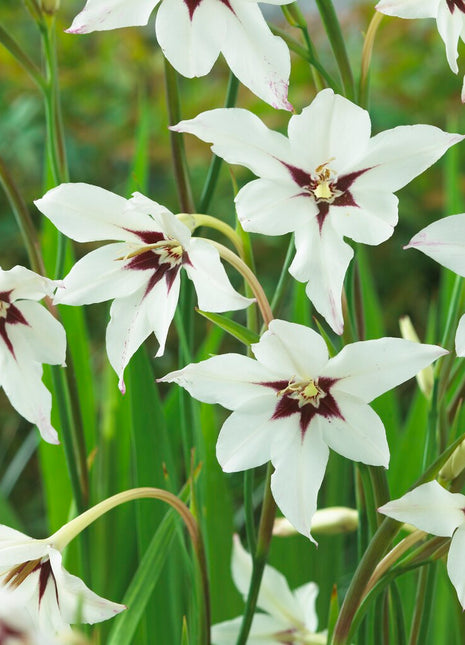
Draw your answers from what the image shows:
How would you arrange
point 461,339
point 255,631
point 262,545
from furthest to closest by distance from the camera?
point 255,631 → point 262,545 → point 461,339

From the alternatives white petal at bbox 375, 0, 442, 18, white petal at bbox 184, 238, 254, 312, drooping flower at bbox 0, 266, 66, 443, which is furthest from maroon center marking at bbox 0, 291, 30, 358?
white petal at bbox 375, 0, 442, 18

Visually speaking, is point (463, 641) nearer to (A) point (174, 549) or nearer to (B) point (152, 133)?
(A) point (174, 549)

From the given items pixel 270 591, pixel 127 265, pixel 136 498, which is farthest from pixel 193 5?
pixel 270 591

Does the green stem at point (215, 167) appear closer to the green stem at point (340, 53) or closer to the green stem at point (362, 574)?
the green stem at point (340, 53)

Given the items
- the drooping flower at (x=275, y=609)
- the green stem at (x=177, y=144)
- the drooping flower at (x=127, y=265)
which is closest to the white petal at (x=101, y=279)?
the drooping flower at (x=127, y=265)

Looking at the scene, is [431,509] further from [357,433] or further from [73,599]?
[73,599]
